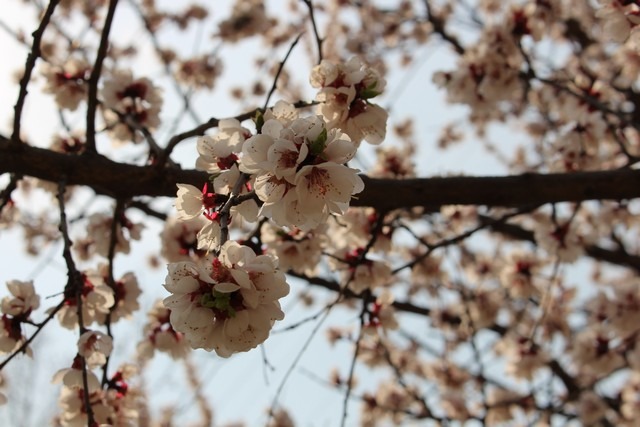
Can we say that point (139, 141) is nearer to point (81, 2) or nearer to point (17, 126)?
point (17, 126)

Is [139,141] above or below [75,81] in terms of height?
below

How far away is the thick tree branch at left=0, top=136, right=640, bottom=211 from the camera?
2012 millimetres

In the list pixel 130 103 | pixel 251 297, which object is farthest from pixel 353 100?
pixel 130 103

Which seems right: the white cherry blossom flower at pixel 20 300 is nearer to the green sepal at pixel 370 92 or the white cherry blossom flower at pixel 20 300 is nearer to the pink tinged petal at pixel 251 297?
the pink tinged petal at pixel 251 297

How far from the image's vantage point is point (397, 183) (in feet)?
7.16

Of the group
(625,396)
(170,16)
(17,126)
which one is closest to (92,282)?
(17,126)

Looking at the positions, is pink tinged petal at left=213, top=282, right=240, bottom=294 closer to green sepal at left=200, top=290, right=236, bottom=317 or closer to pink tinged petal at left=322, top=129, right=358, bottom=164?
green sepal at left=200, top=290, right=236, bottom=317

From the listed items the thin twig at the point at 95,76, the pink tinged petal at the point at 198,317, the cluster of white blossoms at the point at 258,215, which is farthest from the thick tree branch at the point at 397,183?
the pink tinged petal at the point at 198,317

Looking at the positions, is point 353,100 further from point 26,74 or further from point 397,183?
point 26,74

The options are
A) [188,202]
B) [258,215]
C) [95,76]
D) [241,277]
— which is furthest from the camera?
[95,76]

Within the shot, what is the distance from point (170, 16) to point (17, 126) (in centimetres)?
534

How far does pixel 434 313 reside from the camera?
4.27m

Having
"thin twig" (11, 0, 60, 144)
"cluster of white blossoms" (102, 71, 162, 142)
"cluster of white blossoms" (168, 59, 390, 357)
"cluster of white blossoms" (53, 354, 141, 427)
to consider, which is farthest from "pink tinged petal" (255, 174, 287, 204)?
"cluster of white blossoms" (102, 71, 162, 142)

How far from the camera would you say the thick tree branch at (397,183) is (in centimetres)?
201
